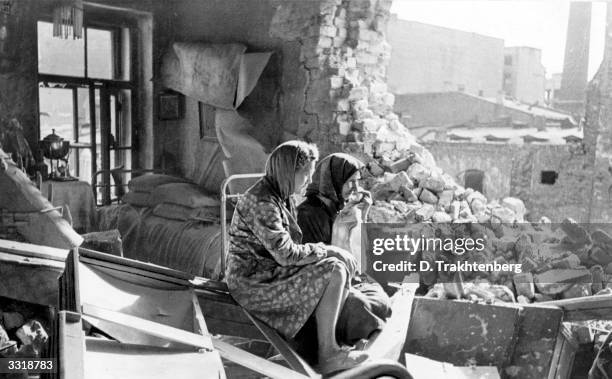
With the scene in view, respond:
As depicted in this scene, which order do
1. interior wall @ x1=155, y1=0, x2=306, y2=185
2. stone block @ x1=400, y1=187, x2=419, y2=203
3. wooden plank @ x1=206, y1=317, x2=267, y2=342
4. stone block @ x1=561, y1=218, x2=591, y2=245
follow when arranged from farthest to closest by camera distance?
1. interior wall @ x1=155, y1=0, x2=306, y2=185
2. stone block @ x1=400, y1=187, x2=419, y2=203
3. stone block @ x1=561, y1=218, x2=591, y2=245
4. wooden plank @ x1=206, y1=317, x2=267, y2=342

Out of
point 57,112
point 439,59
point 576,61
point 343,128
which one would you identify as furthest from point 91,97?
point 576,61

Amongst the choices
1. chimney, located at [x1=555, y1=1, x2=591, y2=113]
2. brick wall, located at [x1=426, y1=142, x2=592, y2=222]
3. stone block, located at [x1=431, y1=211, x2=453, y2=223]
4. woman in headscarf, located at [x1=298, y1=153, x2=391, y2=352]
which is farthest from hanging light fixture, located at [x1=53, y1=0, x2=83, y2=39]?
chimney, located at [x1=555, y1=1, x2=591, y2=113]

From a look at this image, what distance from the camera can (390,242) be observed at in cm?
499

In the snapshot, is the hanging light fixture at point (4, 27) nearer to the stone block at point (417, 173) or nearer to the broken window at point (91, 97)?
the broken window at point (91, 97)

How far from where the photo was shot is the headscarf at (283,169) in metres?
2.56

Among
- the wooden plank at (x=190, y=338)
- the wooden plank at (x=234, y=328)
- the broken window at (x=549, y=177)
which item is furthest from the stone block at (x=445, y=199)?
the broken window at (x=549, y=177)

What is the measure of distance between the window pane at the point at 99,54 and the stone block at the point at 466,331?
19.0 ft

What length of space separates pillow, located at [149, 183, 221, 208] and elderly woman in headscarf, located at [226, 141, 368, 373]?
3.81 metres

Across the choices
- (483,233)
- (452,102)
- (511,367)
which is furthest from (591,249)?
(452,102)

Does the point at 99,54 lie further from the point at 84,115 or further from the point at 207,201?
the point at 207,201

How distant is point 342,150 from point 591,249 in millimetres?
2475

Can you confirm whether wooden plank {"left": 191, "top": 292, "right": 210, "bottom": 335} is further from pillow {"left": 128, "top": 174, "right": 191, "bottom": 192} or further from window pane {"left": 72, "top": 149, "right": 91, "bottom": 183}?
window pane {"left": 72, "top": 149, "right": 91, "bottom": 183}

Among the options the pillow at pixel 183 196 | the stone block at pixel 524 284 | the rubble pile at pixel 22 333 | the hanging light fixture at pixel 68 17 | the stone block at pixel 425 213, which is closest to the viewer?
the rubble pile at pixel 22 333

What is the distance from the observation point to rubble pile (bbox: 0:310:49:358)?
3.63m
